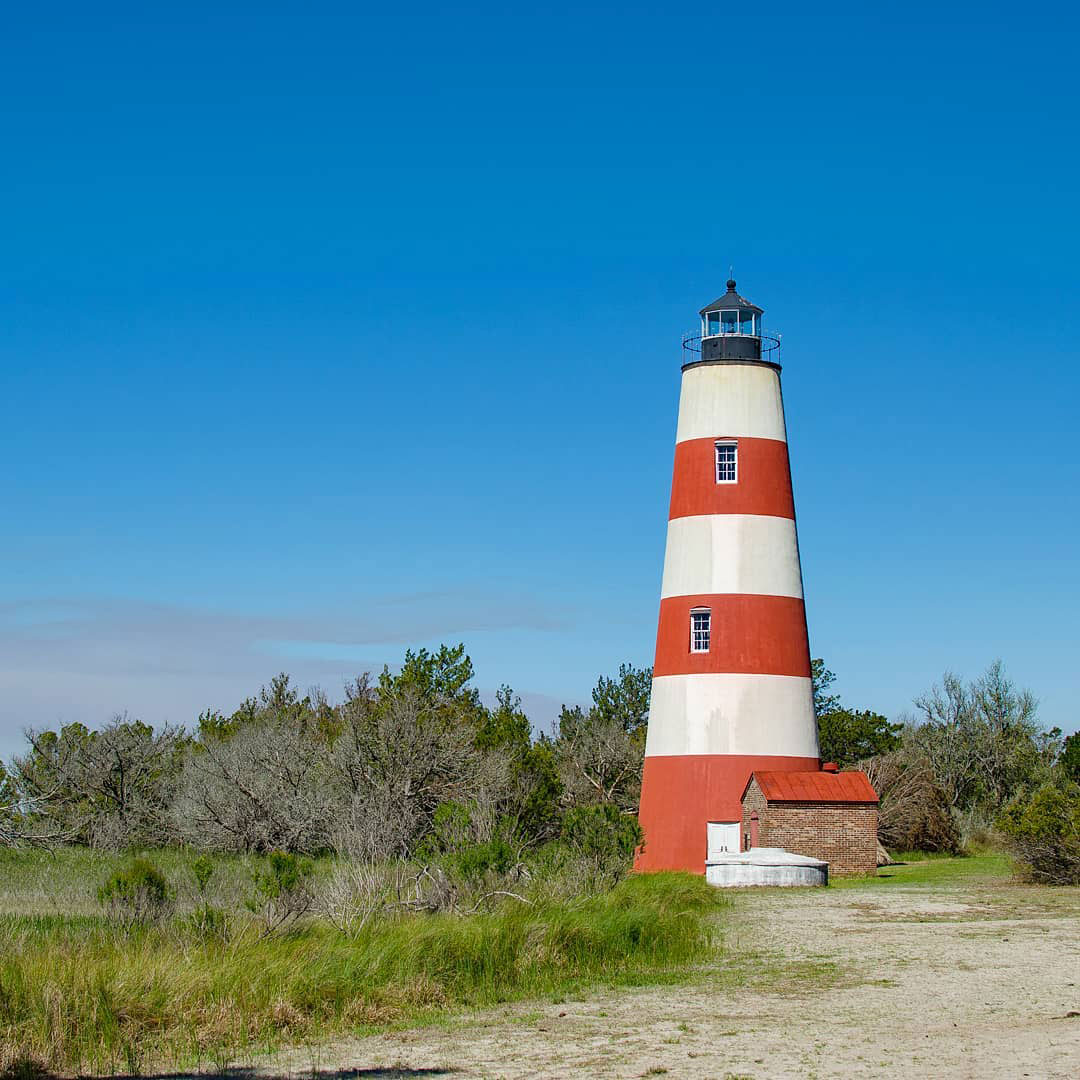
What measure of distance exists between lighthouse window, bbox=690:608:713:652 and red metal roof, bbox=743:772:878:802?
2955 millimetres

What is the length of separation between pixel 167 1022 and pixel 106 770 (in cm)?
3068

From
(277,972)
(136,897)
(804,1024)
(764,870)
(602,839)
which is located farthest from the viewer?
(764,870)

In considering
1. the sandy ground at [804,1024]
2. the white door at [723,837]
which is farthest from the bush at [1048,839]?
the sandy ground at [804,1024]

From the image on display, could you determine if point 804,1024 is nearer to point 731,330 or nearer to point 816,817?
point 816,817

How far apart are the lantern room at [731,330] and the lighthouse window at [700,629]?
586 cm

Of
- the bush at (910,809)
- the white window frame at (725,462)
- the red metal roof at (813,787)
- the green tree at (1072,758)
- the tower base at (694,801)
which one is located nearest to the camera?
the red metal roof at (813,787)

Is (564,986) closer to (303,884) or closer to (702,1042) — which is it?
(702,1042)

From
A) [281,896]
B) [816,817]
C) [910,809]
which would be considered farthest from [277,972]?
[910,809]

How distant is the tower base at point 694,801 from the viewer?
30.2 meters

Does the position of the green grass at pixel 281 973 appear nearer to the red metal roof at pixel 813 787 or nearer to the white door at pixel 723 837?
the red metal roof at pixel 813 787

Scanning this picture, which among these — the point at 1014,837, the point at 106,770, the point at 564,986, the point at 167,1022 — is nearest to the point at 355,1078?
the point at 167,1022

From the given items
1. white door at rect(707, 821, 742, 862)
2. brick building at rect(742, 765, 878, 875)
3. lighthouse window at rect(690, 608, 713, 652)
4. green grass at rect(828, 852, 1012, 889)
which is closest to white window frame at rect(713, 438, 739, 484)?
lighthouse window at rect(690, 608, 713, 652)

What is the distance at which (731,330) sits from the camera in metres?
32.9

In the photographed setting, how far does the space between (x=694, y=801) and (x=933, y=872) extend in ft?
20.6
